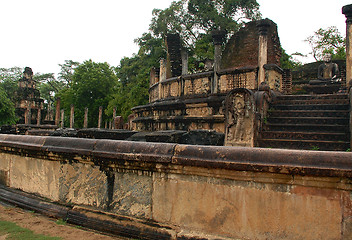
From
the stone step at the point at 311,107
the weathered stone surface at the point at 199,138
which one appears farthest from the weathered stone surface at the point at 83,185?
the stone step at the point at 311,107

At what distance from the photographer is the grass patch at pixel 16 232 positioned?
89.7 inches

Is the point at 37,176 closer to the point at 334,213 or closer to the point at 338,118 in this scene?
the point at 334,213

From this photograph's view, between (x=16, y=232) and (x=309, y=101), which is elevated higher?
(x=309, y=101)

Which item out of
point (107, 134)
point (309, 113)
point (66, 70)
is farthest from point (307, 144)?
point (66, 70)

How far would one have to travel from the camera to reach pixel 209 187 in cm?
208

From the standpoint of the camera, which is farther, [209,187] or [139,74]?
[139,74]

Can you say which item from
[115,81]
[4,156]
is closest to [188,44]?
[115,81]

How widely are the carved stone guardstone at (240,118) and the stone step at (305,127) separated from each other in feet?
2.29

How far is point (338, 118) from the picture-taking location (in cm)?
667

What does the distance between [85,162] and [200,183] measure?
1.27m

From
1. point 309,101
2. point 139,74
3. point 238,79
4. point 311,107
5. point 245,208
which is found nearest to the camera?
point 245,208

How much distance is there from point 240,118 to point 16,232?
542 centimetres

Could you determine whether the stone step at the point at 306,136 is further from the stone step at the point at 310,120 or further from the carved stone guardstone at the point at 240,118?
the stone step at the point at 310,120

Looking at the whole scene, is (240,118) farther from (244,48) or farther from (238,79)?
(244,48)
